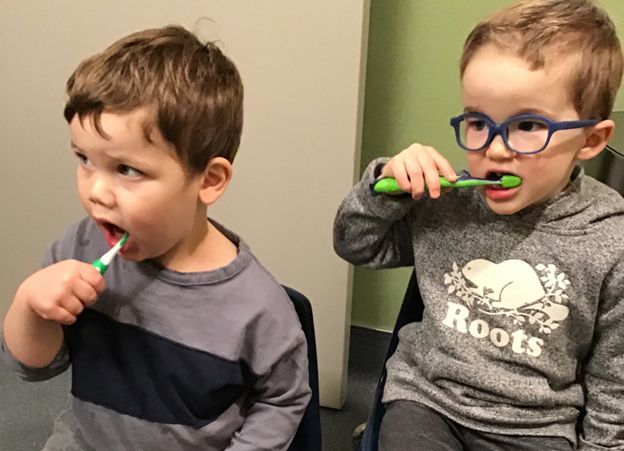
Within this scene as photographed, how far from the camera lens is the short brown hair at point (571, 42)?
2.70 ft

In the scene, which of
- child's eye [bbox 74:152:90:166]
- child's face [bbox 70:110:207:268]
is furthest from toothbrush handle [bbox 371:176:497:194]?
child's eye [bbox 74:152:90:166]

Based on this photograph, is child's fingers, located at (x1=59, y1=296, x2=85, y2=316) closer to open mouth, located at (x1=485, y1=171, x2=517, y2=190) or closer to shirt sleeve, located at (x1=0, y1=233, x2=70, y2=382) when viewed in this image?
shirt sleeve, located at (x1=0, y1=233, x2=70, y2=382)

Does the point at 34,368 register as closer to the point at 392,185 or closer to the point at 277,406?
the point at 277,406

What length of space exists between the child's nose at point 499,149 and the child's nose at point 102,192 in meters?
0.40

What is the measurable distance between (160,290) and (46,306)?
12cm

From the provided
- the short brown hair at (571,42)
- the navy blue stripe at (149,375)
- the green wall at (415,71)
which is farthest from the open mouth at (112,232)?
the green wall at (415,71)

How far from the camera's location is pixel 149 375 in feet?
2.76

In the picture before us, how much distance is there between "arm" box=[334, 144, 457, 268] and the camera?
0.87 m

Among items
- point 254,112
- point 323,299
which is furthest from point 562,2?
point 323,299

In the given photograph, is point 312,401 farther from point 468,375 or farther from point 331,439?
point 331,439

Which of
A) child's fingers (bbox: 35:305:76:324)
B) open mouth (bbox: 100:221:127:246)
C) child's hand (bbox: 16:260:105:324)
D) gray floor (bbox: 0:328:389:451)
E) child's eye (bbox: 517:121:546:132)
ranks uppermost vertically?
child's eye (bbox: 517:121:546:132)

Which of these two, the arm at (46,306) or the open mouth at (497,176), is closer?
the arm at (46,306)

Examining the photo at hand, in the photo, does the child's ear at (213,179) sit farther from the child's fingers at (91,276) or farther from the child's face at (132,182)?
the child's fingers at (91,276)

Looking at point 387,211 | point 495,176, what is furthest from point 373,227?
point 495,176
